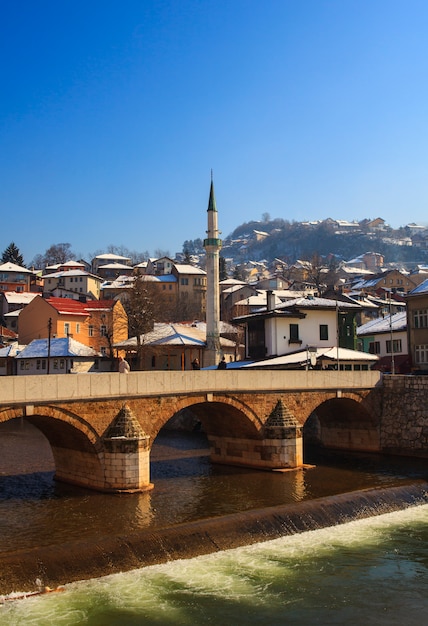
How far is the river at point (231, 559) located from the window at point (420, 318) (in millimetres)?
18318

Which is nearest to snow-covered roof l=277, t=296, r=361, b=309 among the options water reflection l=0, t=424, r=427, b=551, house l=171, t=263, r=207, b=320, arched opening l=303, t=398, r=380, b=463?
arched opening l=303, t=398, r=380, b=463

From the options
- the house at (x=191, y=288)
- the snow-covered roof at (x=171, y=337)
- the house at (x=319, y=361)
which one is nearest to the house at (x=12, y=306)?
the house at (x=191, y=288)

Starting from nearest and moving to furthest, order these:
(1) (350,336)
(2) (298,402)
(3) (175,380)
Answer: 1. (3) (175,380)
2. (2) (298,402)
3. (1) (350,336)

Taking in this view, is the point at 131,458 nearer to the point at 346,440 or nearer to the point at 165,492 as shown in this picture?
the point at 165,492

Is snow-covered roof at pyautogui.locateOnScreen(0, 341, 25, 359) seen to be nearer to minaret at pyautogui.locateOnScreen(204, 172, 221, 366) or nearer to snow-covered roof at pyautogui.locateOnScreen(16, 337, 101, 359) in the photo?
snow-covered roof at pyautogui.locateOnScreen(16, 337, 101, 359)

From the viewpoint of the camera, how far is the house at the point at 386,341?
5109 centimetres

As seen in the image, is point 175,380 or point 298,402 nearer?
point 175,380

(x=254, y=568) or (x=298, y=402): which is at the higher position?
(x=298, y=402)

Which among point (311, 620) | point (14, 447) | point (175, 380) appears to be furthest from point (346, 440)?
point (311, 620)

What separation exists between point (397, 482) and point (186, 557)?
12003mm

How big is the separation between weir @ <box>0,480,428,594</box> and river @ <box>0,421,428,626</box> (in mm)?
290

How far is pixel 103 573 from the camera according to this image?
15219mm

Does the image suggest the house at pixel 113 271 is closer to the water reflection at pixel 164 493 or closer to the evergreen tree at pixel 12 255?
the evergreen tree at pixel 12 255

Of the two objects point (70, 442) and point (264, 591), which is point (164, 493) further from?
point (264, 591)
